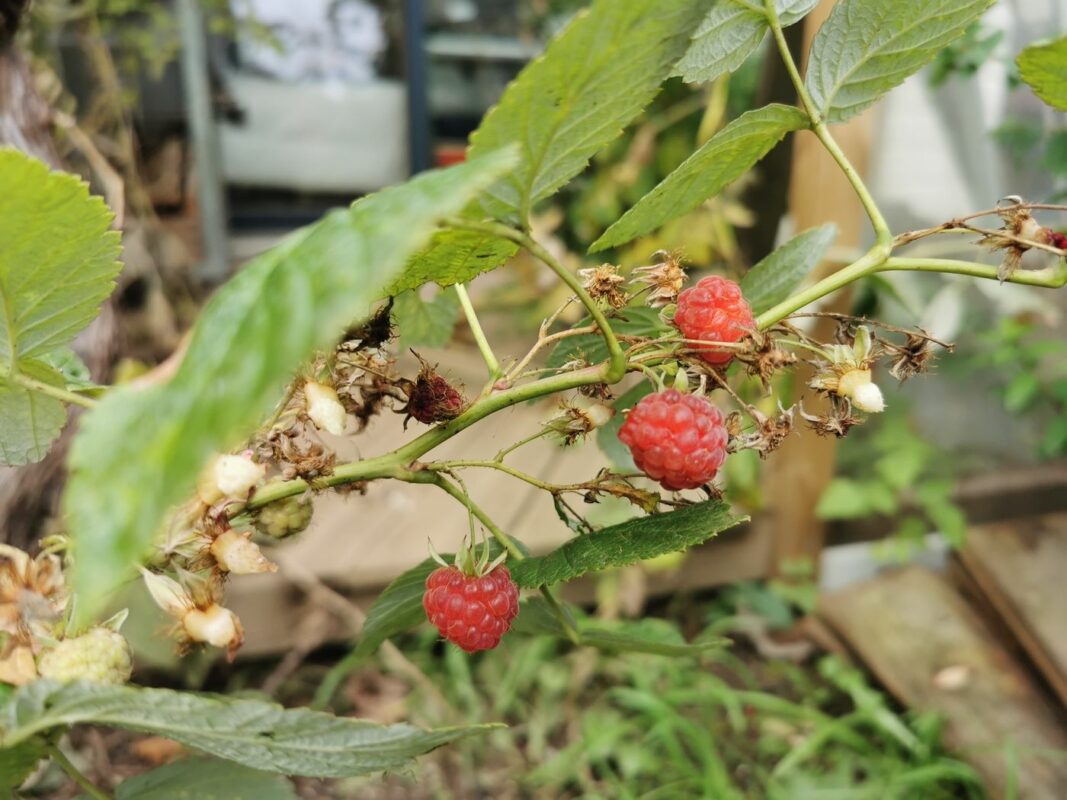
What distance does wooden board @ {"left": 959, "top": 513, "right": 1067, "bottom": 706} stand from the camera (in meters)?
1.40

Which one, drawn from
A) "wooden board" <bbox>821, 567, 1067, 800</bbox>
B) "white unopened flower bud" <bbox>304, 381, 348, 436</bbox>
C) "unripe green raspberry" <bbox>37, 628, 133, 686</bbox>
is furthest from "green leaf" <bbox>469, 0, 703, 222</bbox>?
"wooden board" <bbox>821, 567, 1067, 800</bbox>

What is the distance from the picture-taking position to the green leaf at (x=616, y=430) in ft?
1.48

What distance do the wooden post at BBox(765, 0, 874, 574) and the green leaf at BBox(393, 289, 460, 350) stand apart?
0.89 meters

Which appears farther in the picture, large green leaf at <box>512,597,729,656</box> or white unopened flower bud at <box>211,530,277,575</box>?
large green leaf at <box>512,597,729,656</box>

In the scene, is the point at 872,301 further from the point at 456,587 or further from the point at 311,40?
the point at 311,40

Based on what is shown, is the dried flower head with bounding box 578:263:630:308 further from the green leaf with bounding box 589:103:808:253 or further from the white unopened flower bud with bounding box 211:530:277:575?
the white unopened flower bud with bounding box 211:530:277:575

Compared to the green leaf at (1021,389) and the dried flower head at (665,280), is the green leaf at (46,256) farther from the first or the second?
the green leaf at (1021,389)

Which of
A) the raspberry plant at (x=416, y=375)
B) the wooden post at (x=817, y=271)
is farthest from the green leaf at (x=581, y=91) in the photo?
the wooden post at (x=817, y=271)

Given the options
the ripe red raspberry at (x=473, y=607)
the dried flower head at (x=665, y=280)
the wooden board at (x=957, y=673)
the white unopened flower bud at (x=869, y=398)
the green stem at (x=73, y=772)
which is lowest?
the wooden board at (x=957, y=673)

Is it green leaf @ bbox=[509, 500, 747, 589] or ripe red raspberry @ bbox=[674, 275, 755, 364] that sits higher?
ripe red raspberry @ bbox=[674, 275, 755, 364]

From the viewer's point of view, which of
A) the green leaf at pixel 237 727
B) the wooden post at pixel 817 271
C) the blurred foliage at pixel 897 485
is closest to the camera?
the green leaf at pixel 237 727

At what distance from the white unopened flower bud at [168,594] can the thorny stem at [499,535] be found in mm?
106

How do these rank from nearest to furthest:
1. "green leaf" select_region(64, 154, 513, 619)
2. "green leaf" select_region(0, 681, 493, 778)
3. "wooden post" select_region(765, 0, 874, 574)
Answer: "green leaf" select_region(64, 154, 513, 619), "green leaf" select_region(0, 681, 493, 778), "wooden post" select_region(765, 0, 874, 574)

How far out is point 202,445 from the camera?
184 mm
